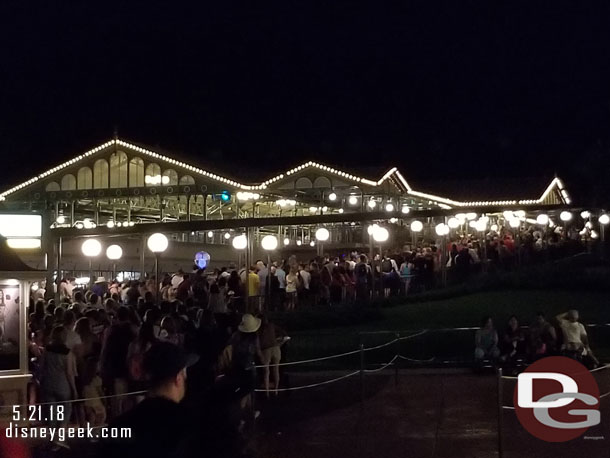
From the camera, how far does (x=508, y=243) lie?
1223 inches

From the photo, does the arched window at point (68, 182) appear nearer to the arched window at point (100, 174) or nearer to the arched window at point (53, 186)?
the arched window at point (53, 186)

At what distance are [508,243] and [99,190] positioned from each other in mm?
19059

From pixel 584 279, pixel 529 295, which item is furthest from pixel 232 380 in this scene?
pixel 584 279

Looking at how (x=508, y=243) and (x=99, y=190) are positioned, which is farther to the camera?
(x=99, y=190)

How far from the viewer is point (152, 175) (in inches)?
1622

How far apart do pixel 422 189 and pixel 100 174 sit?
18.9 metres

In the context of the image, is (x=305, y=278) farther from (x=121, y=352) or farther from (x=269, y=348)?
(x=121, y=352)

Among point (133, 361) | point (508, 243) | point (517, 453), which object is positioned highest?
point (508, 243)

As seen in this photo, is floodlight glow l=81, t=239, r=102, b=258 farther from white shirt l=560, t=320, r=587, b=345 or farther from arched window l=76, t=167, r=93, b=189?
arched window l=76, t=167, r=93, b=189

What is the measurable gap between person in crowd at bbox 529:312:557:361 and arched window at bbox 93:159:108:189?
29.0 meters

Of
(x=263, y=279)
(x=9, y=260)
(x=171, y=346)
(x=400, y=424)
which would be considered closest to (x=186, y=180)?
(x=263, y=279)

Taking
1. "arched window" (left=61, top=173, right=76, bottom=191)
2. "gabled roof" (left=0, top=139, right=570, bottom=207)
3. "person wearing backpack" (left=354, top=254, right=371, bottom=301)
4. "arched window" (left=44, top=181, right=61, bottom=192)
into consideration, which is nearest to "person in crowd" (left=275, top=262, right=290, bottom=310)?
"person wearing backpack" (left=354, top=254, right=371, bottom=301)

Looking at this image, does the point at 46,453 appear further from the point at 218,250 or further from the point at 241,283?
the point at 218,250

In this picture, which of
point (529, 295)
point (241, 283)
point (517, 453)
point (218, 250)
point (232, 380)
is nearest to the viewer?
point (232, 380)
